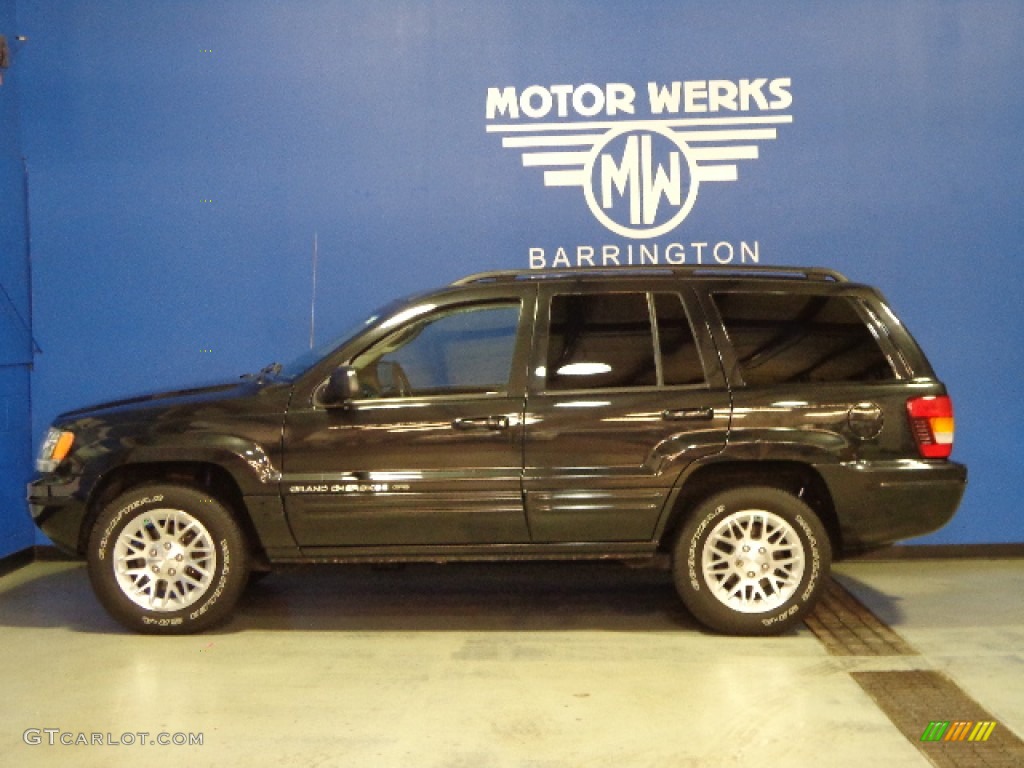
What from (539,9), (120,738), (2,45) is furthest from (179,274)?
(120,738)

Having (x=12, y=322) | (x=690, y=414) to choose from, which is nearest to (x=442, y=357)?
(x=690, y=414)

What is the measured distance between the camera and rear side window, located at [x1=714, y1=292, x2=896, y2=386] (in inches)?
253

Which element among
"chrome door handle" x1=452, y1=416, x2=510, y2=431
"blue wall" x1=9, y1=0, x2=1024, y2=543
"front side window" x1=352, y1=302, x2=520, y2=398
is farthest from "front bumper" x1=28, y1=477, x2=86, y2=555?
"chrome door handle" x1=452, y1=416, x2=510, y2=431

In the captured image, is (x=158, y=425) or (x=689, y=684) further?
(x=158, y=425)

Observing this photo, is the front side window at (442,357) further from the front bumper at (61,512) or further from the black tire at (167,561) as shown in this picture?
the front bumper at (61,512)

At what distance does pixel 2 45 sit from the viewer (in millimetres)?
8164

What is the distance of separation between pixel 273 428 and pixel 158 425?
647mm

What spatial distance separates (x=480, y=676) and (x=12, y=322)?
4488 mm

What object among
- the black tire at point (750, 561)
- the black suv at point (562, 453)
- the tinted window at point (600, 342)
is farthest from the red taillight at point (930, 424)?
the tinted window at point (600, 342)

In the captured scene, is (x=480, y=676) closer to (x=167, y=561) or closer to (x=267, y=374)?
(x=167, y=561)

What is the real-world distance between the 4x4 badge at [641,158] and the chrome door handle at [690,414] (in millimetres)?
2320

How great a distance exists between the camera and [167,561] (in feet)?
21.2

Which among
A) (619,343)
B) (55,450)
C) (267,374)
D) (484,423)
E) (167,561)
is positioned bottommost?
(167,561)

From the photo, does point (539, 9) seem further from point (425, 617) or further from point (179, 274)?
point (425, 617)
